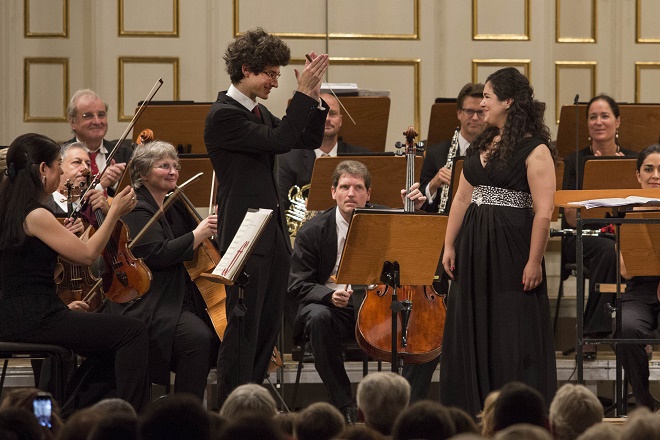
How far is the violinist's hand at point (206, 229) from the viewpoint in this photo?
4.62 m

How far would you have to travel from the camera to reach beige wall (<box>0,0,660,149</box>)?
7.34m

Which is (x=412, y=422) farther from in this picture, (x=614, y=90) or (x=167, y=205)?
(x=614, y=90)

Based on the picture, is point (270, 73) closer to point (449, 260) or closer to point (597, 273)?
point (449, 260)

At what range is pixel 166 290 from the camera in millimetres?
4770

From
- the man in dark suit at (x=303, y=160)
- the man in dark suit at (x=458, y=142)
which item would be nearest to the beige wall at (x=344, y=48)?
the man in dark suit at (x=303, y=160)

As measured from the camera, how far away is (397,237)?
439cm

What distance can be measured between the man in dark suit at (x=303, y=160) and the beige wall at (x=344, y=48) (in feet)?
4.22

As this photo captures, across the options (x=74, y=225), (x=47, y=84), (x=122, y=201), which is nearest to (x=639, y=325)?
(x=122, y=201)

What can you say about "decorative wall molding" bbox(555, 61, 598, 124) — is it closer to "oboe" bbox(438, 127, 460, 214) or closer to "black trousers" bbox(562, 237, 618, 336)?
"oboe" bbox(438, 127, 460, 214)

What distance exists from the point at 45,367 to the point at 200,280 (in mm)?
751

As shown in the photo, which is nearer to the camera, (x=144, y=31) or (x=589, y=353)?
(x=589, y=353)

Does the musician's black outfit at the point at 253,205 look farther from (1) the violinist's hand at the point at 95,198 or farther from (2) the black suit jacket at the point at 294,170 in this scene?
(2) the black suit jacket at the point at 294,170

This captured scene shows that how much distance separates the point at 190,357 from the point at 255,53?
4.45 ft

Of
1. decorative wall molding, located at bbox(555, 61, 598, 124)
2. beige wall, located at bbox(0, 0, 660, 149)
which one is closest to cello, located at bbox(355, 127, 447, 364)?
beige wall, located at bbox(0, 0, 660, 149)
